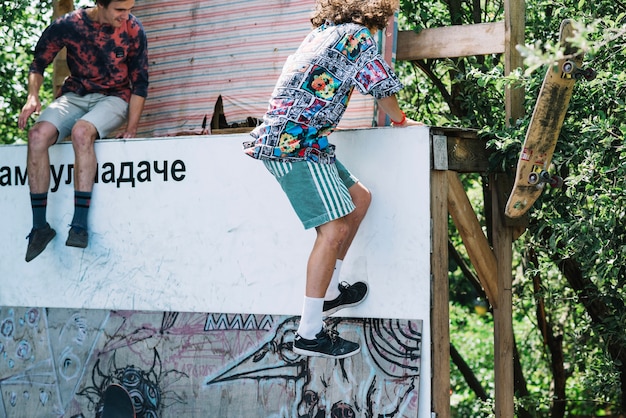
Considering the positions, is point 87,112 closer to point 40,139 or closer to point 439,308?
point 40,139

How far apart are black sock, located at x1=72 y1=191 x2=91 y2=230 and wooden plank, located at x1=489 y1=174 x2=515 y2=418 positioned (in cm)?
247

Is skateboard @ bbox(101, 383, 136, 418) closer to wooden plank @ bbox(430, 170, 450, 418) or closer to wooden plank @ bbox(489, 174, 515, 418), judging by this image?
wooden plank @ bbox(430, 170, 450, 418)

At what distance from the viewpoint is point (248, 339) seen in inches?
207

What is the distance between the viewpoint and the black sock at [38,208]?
5.72 metres

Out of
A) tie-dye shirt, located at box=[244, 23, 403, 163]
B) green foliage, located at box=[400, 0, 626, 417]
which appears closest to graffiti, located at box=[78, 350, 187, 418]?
tie-dye shirt, located at box=[244, 23, 403, 163]

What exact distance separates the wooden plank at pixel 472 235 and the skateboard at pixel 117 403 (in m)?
2.16

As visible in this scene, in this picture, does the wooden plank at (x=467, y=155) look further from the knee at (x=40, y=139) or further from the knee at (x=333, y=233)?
the knee at (x=40, y=139)

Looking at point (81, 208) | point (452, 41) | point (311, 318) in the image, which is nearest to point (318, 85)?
point (311, 318)

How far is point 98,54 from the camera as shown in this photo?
602 centimetres

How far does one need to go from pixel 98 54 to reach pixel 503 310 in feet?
10.0

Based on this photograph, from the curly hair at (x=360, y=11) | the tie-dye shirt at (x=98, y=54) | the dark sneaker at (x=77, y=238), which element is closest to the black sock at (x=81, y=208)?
the dark sneaker at (x=77, y=238)

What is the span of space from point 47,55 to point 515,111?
303 cm

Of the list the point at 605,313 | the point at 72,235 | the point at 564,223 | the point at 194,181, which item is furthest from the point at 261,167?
the point at 605,313

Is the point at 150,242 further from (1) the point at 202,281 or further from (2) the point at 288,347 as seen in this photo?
(2) the point at 288,347
